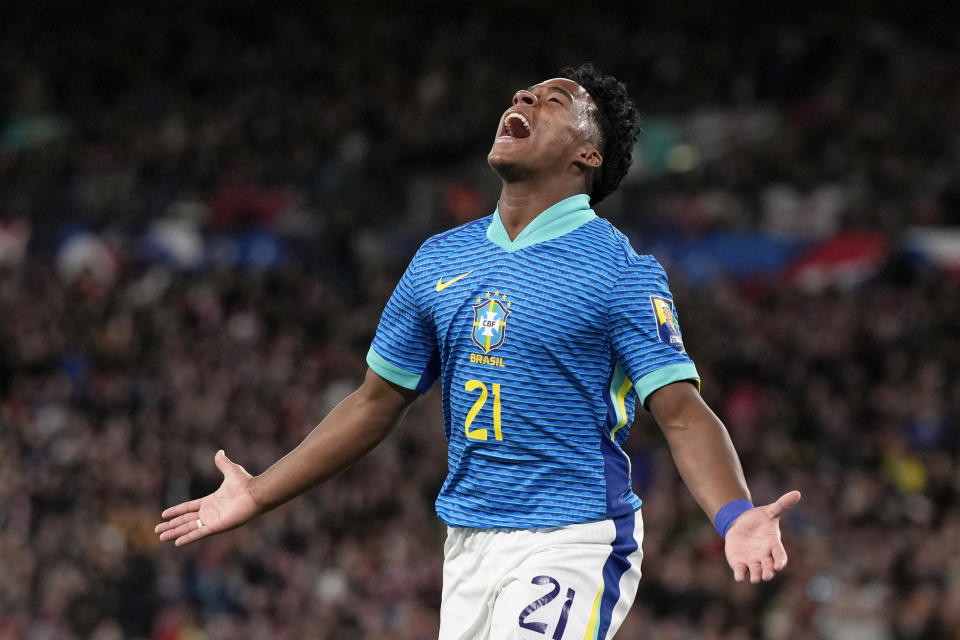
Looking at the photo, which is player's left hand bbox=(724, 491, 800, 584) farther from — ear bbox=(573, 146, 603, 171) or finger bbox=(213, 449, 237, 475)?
finger bbox=(213, 449, 237, 475)

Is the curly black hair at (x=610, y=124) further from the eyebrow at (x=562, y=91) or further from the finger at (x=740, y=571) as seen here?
the finger at (x=740, y=571)

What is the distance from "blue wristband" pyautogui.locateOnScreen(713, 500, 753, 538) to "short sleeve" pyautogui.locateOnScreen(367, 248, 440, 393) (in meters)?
1.06

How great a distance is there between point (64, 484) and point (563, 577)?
40.7 feet

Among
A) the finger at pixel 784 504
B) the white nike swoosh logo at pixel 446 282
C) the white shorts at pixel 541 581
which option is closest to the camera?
the finger at pixel 784 504

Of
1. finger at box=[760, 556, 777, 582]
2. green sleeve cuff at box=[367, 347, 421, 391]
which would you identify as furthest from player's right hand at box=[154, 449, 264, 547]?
finger at box=[760, 556, 777, 582]

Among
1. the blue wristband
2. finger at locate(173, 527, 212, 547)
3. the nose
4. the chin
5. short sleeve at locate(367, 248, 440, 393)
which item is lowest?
finger at locate(173, 527, 212, 547)

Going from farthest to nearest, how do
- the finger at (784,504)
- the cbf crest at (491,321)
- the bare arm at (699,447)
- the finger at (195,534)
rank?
the finger at (195,534), the cbf crest at (491,321), the bare arm at (699,447), the finger at (784,504)

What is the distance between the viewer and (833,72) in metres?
21.8

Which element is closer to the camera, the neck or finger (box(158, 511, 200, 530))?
the neck

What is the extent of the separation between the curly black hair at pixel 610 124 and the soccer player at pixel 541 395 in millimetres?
76

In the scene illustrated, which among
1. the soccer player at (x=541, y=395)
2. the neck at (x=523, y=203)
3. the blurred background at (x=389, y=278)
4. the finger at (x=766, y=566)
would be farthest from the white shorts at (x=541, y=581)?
the blurred background at (x=389, y=278)

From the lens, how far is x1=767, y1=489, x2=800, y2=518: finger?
3.47 meters

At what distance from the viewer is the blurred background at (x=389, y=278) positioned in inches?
508

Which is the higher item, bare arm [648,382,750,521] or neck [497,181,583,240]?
neck [497,181,583,240]
